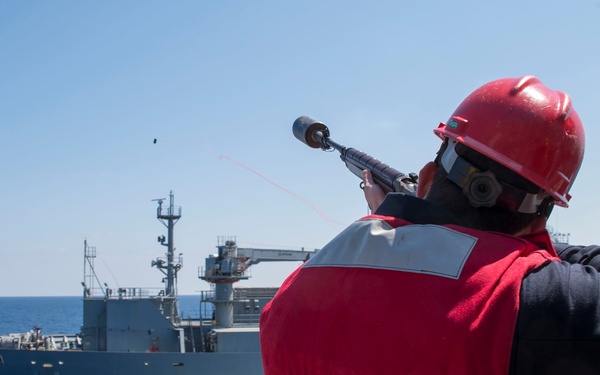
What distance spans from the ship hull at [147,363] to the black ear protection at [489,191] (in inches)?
795

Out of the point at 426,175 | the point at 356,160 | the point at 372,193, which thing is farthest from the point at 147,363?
the point at 426,175

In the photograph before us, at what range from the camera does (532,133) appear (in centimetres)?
157

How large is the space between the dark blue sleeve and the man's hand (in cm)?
172

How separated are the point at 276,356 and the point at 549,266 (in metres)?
0.60

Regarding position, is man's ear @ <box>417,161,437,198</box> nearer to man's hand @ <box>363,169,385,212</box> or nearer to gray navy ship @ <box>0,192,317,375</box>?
man's hand @ <box>363,169,385,212</box>

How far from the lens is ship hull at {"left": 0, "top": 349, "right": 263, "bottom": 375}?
21062mm

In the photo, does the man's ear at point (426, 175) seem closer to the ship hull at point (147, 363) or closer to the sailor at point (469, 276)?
the sailor at point (469, 276)

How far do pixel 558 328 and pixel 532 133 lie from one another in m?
0.55

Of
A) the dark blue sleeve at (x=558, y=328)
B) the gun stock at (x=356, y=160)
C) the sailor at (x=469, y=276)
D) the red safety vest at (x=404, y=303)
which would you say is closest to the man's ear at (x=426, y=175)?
the sailor at (x=469, y=276)

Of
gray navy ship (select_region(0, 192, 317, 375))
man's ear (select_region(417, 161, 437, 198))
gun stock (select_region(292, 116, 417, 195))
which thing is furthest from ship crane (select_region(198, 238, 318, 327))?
man's ear (select_region(417, 161, 437, 198))

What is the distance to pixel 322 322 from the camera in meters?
1.35

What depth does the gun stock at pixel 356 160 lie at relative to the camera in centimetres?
316

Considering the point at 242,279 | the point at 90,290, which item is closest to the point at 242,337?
the point at 242,279

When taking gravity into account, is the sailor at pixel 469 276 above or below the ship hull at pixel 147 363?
Result: above
